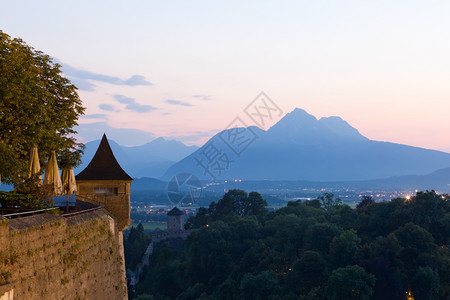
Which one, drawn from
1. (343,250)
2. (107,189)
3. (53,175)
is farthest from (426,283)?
(53,175)

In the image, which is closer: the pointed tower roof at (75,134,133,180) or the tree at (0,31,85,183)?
the tree at (0,31,85,183)

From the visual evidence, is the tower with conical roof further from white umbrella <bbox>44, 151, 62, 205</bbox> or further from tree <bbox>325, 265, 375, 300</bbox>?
tree <bbox>325, 265, 375, 300</bbox>

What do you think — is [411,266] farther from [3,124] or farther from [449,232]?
[3,124]

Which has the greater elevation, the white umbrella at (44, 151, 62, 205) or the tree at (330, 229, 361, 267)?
the white umbrella at (44, 151, 62, 205)

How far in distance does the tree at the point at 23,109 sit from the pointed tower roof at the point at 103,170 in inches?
167

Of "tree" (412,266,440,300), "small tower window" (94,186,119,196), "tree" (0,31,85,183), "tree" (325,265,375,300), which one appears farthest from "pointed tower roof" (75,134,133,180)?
"tree" (412,266,440,300)

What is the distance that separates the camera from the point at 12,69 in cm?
2227

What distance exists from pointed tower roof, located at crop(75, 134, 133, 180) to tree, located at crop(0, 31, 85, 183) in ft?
13.9

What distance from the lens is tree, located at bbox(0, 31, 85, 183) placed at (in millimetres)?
21969

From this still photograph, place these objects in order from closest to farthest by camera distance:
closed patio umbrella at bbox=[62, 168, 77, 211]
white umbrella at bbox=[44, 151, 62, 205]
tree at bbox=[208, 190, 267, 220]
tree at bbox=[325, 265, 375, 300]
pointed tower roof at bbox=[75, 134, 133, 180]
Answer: white umbrella at bbox=[44, 151, 62, 205], closed patio umbrella at bbox=[62, 168, 77, 211], pointed tower roof at bbox=[75, 134, 133, 180], tree at bbox=[325, 265, 375, 300], tree at bbox=[208, 190, 267, 220]

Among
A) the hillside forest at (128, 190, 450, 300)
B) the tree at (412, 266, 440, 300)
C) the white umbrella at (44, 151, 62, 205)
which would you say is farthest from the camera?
the hillside forest at (128, 190, 450, 300)

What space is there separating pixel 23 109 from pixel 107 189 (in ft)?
31.4

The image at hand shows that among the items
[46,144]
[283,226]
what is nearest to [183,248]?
[283,226]

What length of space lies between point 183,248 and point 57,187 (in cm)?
9016
